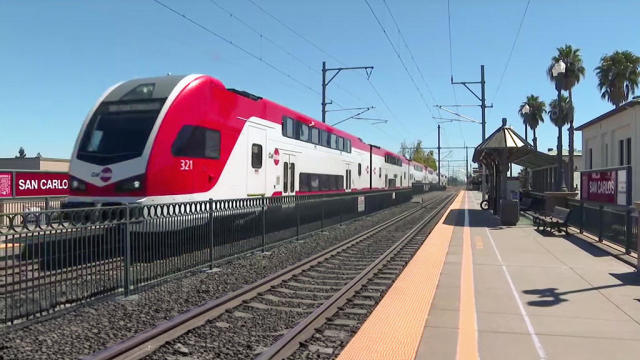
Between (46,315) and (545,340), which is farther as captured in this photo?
(46,315)

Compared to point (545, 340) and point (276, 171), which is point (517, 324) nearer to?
point (545, 340)

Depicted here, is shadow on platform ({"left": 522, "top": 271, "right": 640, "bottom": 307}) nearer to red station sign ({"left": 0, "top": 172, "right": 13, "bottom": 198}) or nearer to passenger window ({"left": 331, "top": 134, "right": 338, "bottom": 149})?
passenger window ({"left": 331, "top": 134, "right": 338, "bottom": 149})

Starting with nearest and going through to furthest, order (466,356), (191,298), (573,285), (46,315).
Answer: (466,356) → (46,315) → (191,298) → (573,285)

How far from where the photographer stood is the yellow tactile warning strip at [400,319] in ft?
A: 16.6

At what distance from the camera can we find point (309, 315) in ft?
20.6

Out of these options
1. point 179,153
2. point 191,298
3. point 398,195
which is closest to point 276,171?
point 179,153

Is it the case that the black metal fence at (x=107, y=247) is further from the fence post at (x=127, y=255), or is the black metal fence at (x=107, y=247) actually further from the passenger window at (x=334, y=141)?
Result: the passenger window at (x=334, y=141)

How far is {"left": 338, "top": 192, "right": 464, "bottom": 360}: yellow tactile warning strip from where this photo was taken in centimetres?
507

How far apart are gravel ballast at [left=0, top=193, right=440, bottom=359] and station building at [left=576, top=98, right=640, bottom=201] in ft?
68.9

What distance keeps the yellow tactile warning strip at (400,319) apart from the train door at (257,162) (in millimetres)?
5152

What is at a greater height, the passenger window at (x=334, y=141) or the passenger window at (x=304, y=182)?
the passenger window at (x=334, y=141)

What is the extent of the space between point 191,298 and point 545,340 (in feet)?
15.0

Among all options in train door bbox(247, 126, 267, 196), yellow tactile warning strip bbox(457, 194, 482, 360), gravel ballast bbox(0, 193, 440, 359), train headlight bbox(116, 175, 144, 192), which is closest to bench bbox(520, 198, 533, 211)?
train door bbox(247, 126, 267, 196)

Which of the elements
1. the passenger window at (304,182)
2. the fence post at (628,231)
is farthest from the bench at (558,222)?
the passenger window at (304,182)
